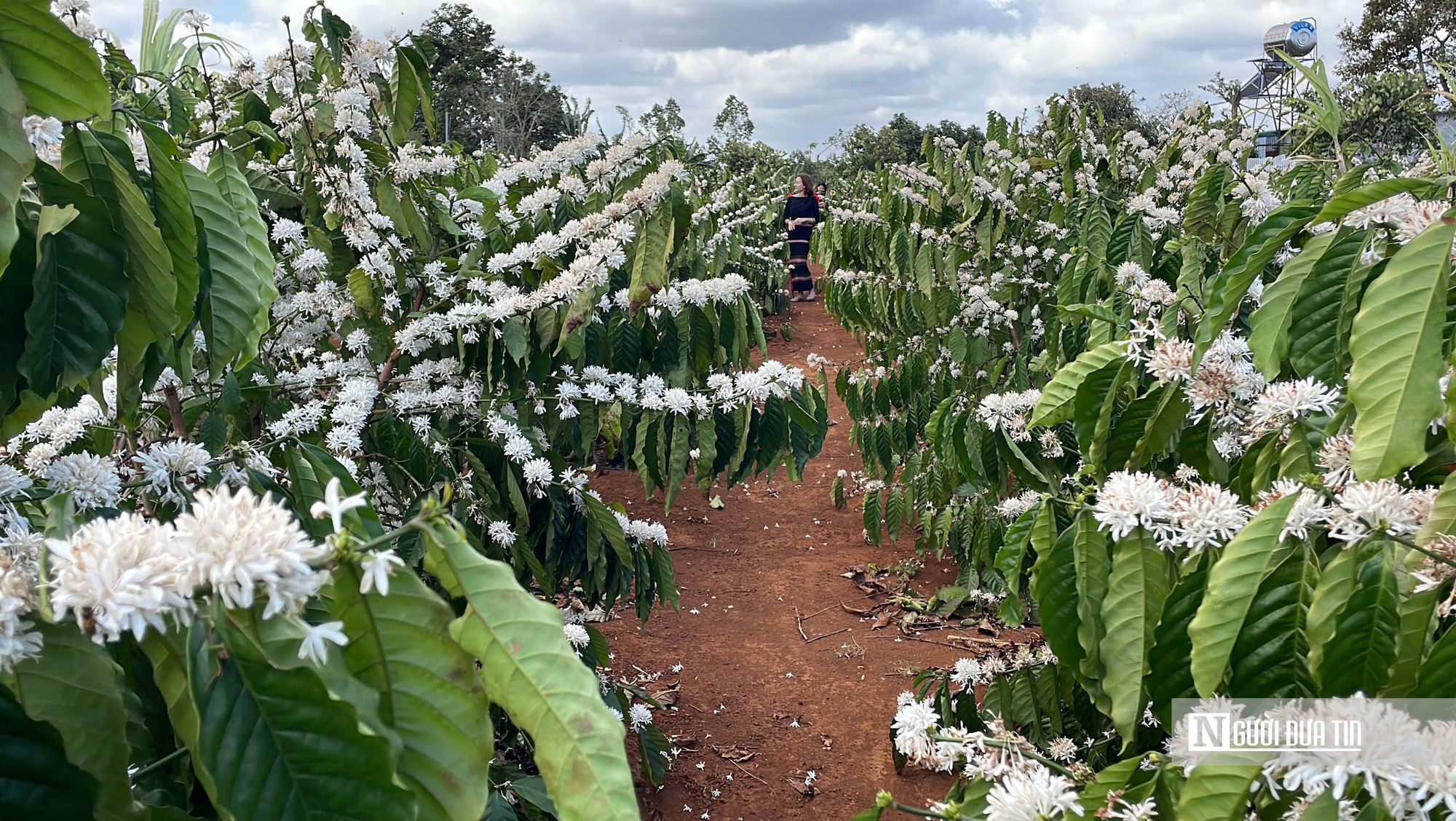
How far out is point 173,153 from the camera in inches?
47.6

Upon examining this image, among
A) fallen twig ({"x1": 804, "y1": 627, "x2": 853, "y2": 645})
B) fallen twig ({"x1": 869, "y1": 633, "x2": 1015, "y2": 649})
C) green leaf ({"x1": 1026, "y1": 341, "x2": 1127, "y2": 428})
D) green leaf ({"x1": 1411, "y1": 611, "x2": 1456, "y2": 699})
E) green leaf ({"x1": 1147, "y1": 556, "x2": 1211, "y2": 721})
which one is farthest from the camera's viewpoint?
fallen twig ({"x1": 804, "y1": 627, "x2": 853, "y2": 645})

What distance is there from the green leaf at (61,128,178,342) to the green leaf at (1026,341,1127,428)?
4.54 ft

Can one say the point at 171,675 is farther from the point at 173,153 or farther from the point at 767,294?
the point at 767,294

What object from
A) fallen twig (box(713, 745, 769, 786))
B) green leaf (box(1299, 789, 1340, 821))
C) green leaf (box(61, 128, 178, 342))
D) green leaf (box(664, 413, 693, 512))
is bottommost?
fallen twig (box(713, 745, 769, 786))

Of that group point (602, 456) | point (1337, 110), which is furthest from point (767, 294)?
point (1337, 110)

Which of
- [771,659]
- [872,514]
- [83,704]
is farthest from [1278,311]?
[872,514]

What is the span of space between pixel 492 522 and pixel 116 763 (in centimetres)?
204

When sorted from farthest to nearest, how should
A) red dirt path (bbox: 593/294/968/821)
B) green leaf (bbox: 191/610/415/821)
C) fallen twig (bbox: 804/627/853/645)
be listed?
fallen twig (bbox: 804/627/853/645), red dirt path (bbox: 593/294/968/821), green leaf (bbox: 191/610/415/821)

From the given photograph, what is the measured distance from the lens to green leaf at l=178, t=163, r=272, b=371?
3.96 feet

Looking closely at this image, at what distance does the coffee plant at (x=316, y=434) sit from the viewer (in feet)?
1.97

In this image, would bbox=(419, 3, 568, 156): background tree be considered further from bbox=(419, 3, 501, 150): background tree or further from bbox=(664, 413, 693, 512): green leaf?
bbox=(664, 413, 693, 512): green leaf

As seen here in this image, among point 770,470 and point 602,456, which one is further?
point 602,456

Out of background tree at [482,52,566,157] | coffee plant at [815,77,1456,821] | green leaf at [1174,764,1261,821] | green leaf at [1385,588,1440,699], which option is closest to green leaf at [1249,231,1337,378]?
coffee plant at [815,77,1456,821]

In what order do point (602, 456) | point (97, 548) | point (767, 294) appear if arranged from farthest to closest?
point (767, 294), point (602, 456), point (97, 548)
